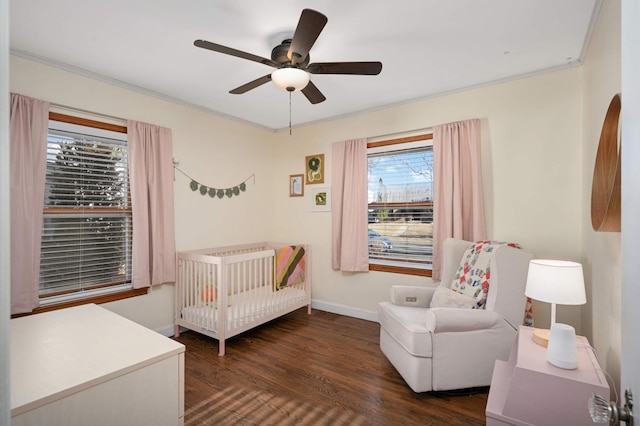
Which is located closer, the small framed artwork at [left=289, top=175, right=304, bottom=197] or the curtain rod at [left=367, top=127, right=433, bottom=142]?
the curtain rod at [left=367, top=127, right=433, bottom=142]

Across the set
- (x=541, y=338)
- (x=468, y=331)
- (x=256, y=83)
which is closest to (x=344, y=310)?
(x=468, y=331)

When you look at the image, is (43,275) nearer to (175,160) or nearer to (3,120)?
(175,160)

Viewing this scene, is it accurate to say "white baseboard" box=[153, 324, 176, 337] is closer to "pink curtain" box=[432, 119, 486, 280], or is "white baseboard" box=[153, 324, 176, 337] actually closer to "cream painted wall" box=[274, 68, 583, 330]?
"cream painted wall" box=[274, 68, 583, 330]

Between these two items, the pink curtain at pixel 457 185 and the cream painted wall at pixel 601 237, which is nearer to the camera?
the cream painted wall at pixel 601 237

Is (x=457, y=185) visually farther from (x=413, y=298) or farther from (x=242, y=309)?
(x=242, y=309)

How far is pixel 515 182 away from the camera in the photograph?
111 inches

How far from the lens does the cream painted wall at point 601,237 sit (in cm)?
153

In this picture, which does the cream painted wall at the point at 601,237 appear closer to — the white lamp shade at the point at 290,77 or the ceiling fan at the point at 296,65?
the ceiling fan at the point at 296,65

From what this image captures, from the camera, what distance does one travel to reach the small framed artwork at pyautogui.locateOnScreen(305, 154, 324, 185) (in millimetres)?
4055

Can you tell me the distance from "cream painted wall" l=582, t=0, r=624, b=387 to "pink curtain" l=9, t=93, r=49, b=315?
3607mm

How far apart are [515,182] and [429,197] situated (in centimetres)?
80

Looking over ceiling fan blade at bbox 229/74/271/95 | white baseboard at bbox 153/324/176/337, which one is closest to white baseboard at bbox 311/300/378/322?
white baseboard at bbox 153/324/176/337

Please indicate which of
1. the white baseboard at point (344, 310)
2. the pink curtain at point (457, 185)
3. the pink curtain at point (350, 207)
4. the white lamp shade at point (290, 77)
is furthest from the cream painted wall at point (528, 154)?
the white lamp shade at point (290, 77)

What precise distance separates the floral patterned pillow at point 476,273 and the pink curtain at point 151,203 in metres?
2.71
